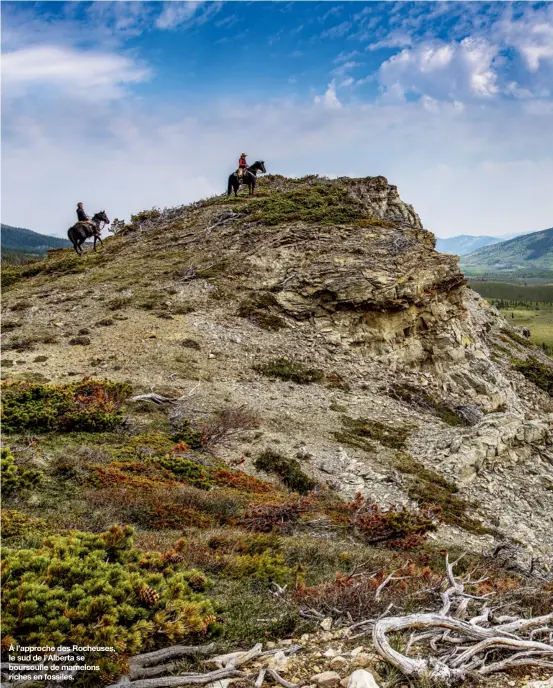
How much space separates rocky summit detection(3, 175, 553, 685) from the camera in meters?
15.4

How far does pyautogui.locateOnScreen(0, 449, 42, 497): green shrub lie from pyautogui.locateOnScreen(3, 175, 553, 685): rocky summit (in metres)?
0.57

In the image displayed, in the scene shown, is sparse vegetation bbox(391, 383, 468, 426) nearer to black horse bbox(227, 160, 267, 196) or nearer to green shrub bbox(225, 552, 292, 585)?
green shrub bbox(225, 552, 292, 585)

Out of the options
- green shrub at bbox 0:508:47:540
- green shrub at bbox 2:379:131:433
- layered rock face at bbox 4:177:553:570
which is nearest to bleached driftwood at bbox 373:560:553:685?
green shrub at bbox 0:508:47:540

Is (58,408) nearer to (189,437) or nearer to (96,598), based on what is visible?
(189,437)

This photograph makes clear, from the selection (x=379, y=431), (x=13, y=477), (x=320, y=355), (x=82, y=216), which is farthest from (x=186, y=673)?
(x=82, y=216)

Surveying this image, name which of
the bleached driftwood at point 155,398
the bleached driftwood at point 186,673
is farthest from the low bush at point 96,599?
the bleached driftwood at point 155,398

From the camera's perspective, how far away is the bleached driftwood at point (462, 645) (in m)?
4.21

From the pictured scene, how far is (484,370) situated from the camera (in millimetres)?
27828

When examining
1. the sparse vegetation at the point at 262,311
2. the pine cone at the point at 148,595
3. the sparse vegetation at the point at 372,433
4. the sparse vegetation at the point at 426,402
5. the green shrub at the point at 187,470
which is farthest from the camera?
the sparse vegetation at the point at 262,311

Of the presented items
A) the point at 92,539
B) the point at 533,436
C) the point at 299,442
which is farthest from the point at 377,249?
→ the point at 92,539

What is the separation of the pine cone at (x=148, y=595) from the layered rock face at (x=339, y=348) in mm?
9473

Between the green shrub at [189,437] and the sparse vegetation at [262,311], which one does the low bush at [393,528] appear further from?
the sparse vegetation at [262,311]

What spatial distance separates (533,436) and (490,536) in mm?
7973

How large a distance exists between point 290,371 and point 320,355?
2.83 metres
